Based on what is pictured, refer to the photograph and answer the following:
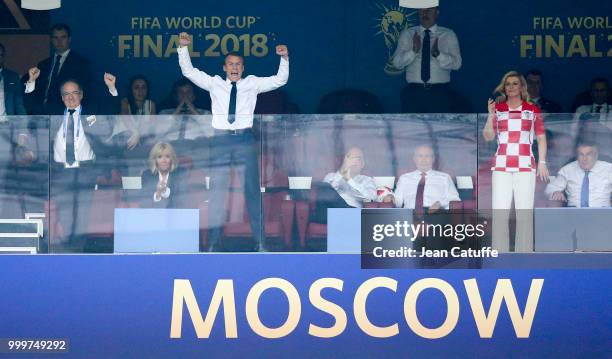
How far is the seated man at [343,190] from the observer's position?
7.80 meters

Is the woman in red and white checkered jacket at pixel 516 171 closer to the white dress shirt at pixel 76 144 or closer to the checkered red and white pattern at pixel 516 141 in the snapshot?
the checkered red and white pattern at pixel 516 141

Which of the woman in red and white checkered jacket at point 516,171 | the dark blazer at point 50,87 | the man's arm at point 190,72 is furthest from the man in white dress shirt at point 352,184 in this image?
the dark blazer at point 50,87

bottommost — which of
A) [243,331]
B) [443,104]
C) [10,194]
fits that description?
[243,331]

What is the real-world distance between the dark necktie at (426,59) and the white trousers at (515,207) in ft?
8.41

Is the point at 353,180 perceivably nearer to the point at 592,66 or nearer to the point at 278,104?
the point at 278,104

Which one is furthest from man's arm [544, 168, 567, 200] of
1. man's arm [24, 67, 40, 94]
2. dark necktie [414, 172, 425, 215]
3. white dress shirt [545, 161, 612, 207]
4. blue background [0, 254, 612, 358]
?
man's arm [24, 67, 40, 94]

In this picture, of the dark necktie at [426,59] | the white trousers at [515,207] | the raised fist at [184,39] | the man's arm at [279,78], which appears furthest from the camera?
the raised fist at [184,39]

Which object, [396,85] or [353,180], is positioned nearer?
[353,180]

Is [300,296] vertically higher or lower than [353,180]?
lower

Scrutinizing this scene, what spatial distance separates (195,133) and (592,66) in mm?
4273

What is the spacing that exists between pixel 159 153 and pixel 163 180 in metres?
0.18

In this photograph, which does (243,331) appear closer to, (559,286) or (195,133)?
(195,133)

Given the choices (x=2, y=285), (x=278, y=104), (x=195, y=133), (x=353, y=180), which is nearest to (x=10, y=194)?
(x=2, y=285)

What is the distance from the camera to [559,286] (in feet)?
25.5
